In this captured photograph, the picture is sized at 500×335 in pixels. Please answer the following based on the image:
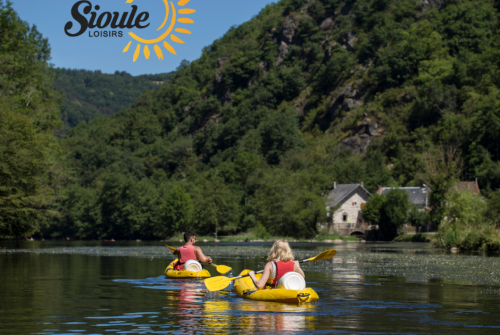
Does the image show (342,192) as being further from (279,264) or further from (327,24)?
(327,24)

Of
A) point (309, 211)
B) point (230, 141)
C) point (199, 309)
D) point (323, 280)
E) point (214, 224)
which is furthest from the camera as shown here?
point (230, 141)

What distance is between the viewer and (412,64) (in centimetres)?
13812

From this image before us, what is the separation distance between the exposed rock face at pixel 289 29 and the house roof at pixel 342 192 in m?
96.0

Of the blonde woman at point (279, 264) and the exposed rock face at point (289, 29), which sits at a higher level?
the exposed rock face at point (289, 29)

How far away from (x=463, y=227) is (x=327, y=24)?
14613cm

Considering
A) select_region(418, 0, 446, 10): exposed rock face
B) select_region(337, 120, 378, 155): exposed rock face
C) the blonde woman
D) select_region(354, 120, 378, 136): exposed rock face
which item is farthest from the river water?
select_region(418, 0, 446, 10): exposed rock face

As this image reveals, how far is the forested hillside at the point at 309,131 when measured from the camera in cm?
9969

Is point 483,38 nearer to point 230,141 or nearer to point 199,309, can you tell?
point 230,141

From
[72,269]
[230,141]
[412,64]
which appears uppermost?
[412,64]

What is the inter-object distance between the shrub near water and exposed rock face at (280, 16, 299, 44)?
144339 millimetres

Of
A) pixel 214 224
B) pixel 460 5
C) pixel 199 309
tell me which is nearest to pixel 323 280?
pixel 199 309

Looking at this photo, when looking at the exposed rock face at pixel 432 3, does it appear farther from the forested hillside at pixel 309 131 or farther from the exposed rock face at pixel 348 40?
the exposed rock face at pixel 348 40

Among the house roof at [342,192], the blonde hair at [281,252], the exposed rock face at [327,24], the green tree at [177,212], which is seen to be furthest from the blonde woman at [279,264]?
the exposed rock face at [327,24]

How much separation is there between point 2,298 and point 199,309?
551cm
